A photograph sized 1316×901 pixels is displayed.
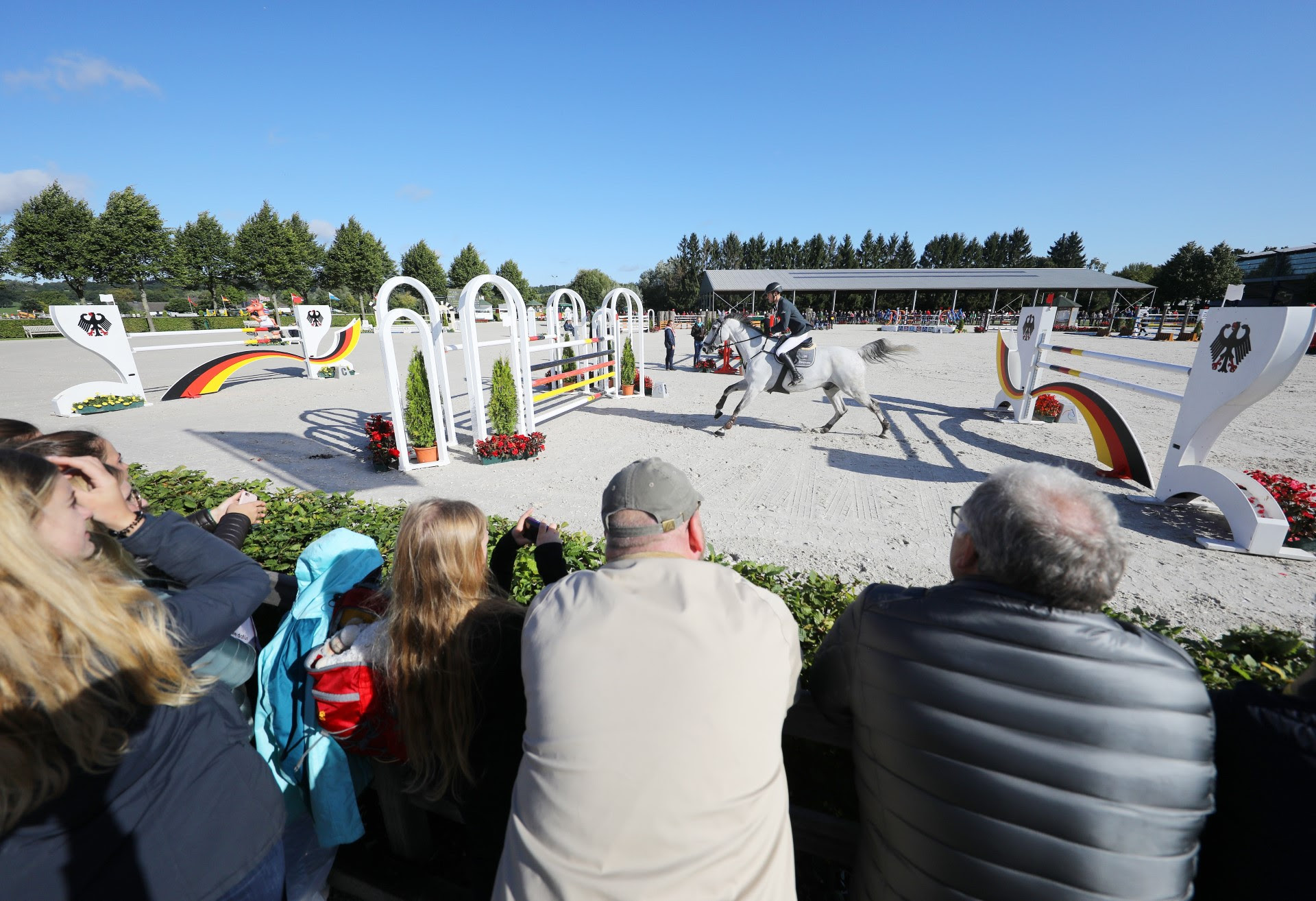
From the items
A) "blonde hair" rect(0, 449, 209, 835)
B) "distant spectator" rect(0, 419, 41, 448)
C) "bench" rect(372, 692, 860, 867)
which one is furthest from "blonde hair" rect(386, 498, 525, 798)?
"distant spectator" rect(0, 419, 41, 448)

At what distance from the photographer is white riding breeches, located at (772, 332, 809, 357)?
7.56 metres

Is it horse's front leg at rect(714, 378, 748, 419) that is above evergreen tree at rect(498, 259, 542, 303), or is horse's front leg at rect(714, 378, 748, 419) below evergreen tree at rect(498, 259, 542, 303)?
below

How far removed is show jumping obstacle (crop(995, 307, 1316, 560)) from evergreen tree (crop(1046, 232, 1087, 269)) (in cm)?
8352

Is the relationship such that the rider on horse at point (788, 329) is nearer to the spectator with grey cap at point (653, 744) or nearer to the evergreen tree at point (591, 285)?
the spectator with grey cap at point (653, 744)

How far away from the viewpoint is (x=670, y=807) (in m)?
0.91

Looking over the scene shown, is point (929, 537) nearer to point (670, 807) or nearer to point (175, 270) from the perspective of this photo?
point (670, 807)

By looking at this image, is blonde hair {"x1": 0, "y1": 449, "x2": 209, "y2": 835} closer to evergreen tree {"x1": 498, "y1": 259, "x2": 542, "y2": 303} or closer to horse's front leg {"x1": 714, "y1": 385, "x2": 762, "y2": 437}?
horse's front leg {"x1": 714, "y1": 385, "x2": 762, "y2": 437}

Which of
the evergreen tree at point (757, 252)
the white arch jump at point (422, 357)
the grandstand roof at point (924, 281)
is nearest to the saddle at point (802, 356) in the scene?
the white arch jump at point (422, 357)

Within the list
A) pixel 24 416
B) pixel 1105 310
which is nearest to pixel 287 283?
pixel 24 416

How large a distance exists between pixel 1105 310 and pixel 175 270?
64.8 metres

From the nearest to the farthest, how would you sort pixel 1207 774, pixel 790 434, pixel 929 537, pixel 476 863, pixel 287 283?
1. pixel 1207 774
2. pixel 476 863
3. pixel 929 537
4. pixel 790 434
5. pixel 287 283

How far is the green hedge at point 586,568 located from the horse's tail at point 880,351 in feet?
17.8

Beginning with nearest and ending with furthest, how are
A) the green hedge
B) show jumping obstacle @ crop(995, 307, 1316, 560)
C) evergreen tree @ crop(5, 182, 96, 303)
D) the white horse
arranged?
the green hedge
show jumping obstacle @ crop(995, 307, 1316, 560)
the white horse
evergreen tree @ crop(5, 182, 96, 303)

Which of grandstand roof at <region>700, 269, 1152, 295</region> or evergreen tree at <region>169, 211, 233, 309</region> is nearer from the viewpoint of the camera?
evergreen tree at <region>169, 211, 233, 309</region>
